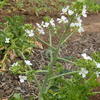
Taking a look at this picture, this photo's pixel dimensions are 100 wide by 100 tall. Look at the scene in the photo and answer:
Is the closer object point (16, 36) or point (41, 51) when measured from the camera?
point (16, 36)

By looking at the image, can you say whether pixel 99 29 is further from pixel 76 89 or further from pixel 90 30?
pixel 76 89

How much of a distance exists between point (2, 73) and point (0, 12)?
1750 mm

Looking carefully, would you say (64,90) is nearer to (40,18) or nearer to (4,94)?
(4,94)

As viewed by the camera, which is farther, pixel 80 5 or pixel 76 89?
pixel 76 89

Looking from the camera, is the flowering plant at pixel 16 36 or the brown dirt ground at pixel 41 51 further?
the brown dirt ground at pixel 41 51

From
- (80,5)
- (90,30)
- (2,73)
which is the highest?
(90,30)

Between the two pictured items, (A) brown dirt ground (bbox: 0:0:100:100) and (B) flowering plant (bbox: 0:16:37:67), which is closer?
(B) flowering plant (bbox: 0:16:37:67)

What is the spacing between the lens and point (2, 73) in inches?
87.7

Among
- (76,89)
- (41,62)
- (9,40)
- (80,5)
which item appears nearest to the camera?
(80,5)

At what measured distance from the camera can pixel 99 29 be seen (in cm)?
448

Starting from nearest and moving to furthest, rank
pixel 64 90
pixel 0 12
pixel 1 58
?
pixel 64 90 < pixel 1 58 < pixel 0 12

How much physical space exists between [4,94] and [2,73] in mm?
306

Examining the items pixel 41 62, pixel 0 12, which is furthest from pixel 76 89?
pixel 0 12

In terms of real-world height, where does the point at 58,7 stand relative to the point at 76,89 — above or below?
above
